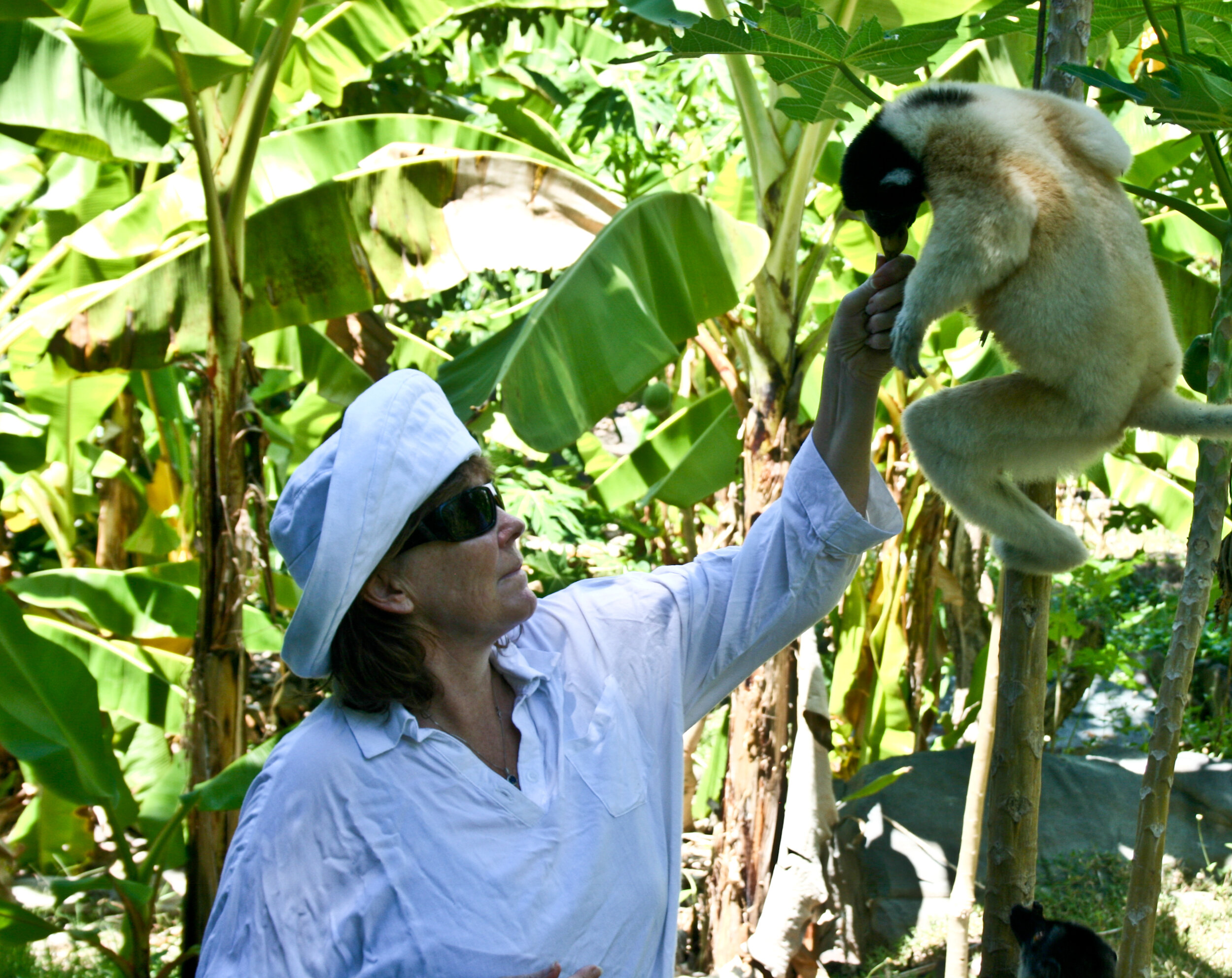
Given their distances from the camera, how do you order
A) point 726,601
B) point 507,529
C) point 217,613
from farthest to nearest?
point 217,613 < point 726,601 < point 507,529

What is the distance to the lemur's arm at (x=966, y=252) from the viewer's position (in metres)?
1.39

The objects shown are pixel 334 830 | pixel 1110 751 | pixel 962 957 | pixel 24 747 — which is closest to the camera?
pixel 334 830

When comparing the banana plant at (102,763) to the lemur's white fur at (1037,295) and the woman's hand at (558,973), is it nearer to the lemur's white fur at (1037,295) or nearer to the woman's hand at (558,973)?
the woman's hand at (558,973)

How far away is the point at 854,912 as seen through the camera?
4.81 m

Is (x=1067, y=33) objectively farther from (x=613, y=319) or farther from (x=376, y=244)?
(x=376, y=244)

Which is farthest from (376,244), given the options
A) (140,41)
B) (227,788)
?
(227,788)

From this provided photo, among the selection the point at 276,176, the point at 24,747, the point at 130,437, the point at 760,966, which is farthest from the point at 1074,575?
the point at 130,437

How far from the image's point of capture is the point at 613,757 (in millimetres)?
1599

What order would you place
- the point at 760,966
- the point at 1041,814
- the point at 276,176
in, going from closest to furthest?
the point at 760,966 → the point at 276,176 → the point at 1041,814

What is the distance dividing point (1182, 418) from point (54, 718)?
11.1 feet

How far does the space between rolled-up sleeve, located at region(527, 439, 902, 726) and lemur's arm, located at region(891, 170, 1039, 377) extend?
286 millimetres

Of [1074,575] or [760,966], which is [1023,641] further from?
[1074,575]

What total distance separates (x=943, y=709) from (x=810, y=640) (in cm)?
427

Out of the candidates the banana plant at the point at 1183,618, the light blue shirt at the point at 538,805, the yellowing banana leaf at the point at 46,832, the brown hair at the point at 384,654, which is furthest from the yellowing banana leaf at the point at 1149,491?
the yellowing banana leaf at the point at 46,832
